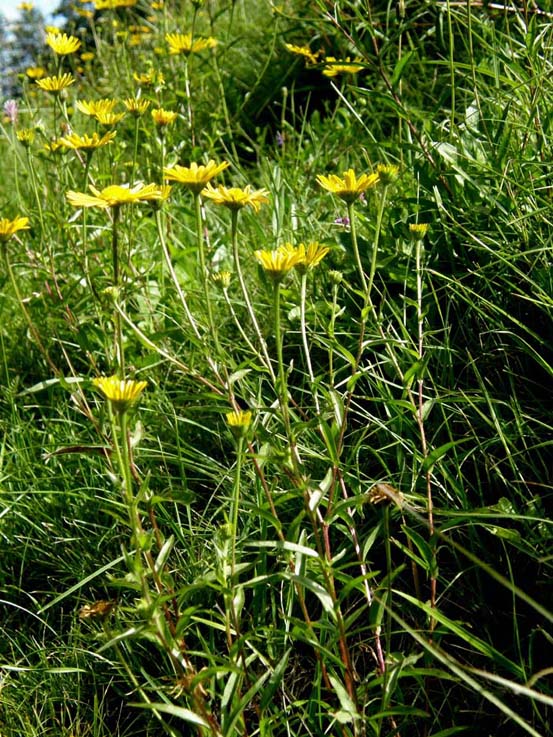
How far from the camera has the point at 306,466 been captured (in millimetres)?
1473

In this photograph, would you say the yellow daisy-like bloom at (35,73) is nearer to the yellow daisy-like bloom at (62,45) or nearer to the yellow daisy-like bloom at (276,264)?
Result: the yellow daisy-like bloom at (62,45)

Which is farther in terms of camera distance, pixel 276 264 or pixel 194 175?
pixel 194 175

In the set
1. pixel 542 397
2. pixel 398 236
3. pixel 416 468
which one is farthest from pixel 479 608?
pixel 398 236

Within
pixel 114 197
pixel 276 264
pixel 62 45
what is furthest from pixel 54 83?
pixel 276 264

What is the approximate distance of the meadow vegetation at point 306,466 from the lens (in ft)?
3.37

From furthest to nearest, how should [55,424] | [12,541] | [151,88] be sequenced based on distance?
[151,88] → [55,424] → [12,541]

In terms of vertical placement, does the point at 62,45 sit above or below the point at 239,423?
above

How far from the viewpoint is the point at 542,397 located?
144 cm

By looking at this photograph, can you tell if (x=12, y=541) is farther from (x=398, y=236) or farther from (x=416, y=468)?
(x=398, y=236)

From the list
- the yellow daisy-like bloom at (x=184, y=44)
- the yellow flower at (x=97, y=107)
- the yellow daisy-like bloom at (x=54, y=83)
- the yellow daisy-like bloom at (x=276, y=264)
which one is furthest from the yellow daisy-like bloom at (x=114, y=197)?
the yellow daisy-like bloom at (x=184, y=44)

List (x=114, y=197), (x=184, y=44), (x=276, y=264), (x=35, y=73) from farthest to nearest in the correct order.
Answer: (x=35, y=73)
(x=184, y=44)
(x=114, y=197)
(x=276, y=264)

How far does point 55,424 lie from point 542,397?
1083mm

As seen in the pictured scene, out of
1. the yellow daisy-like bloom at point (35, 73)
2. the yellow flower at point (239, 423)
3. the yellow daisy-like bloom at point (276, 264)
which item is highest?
the yellow daisy-like bloom at point (276, 264)

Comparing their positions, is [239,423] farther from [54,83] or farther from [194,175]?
[54,83]
